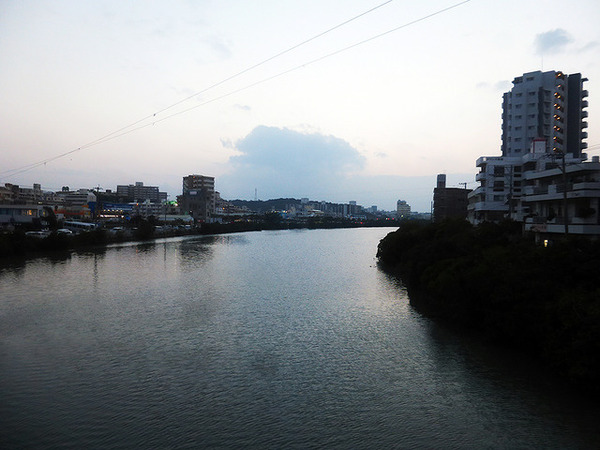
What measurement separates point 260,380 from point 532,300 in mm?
9388

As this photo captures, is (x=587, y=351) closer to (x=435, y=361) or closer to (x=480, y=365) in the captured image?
(x=480, y=365)

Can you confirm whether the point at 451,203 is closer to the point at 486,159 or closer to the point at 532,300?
the point at 486,159

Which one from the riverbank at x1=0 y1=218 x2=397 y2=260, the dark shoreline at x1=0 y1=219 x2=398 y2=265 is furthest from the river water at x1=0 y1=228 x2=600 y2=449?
the riverbank at x1=0 y1=218 x2=397 y2=260

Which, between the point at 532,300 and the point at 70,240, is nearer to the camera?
the point at 532,300

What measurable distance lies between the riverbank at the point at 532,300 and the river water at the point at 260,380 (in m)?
0.87

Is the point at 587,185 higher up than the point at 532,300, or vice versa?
the point at 587,185

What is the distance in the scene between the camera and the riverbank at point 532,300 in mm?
11242

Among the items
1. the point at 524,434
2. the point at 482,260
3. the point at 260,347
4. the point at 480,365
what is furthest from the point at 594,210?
the point at 260,347

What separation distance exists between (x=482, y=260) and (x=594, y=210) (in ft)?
24.1

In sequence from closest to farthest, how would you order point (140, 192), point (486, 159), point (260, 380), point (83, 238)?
1. point (260, 380)
2. point (486, 159)
3. point (83, 238)
4. point (140, 192)

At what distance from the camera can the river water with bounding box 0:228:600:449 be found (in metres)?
9.54

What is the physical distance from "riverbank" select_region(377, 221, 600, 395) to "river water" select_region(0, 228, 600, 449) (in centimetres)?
87

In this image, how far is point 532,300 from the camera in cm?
1395

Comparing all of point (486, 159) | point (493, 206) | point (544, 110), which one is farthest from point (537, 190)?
point (544, 110)
